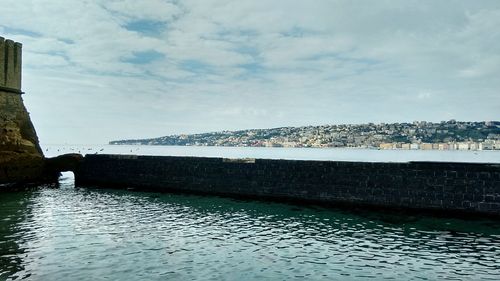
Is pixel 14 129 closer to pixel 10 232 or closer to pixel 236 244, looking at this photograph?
pixel 10 232

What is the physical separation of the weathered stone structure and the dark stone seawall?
3.77 metres

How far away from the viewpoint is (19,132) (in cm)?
2731

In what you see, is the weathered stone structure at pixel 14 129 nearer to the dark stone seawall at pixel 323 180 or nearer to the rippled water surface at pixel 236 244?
the dark stone seawall at pixel 323 180

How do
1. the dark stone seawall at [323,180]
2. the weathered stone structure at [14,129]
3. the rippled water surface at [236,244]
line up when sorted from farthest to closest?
the weathered stone structure at [14,129] → the dark stone seawall at [323,180] → the rippled water surface at [236,244]

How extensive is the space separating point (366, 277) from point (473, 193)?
9709 millimetres

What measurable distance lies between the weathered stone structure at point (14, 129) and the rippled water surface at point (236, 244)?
960 centimetres

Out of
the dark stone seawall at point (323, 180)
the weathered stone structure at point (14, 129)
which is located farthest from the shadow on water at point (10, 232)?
the dark stone seawall at point (323, 180)

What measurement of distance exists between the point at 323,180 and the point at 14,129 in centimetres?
2165

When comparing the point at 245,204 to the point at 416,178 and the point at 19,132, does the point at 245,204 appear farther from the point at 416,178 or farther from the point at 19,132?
the point at 19,132

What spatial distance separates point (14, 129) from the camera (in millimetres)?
26828

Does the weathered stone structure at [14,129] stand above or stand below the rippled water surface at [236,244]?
above

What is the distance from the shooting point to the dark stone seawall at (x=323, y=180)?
15555mm

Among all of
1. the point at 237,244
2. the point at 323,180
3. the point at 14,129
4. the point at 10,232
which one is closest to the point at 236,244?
the point at 237,244

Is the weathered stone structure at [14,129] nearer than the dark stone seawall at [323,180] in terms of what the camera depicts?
No
